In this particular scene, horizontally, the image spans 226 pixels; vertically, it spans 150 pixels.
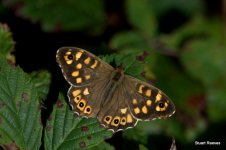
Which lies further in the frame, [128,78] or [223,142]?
[223,142]

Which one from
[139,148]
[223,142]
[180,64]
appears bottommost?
[180,64]

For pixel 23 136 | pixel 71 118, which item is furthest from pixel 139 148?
pixel 23 136

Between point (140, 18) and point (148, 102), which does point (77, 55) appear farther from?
point (140, 18)

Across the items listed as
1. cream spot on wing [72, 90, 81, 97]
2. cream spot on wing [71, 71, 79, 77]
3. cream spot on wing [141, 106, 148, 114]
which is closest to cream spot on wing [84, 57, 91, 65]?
cream spot on wing [71, 71, 79, 77]

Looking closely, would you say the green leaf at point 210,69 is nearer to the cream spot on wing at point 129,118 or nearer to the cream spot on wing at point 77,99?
the cream spot on wing at point 129,118

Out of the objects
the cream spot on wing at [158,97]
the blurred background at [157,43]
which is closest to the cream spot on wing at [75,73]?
the cream spot on wing at [158,97]

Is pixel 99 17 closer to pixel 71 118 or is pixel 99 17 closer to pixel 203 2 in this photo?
pixel 203 2
